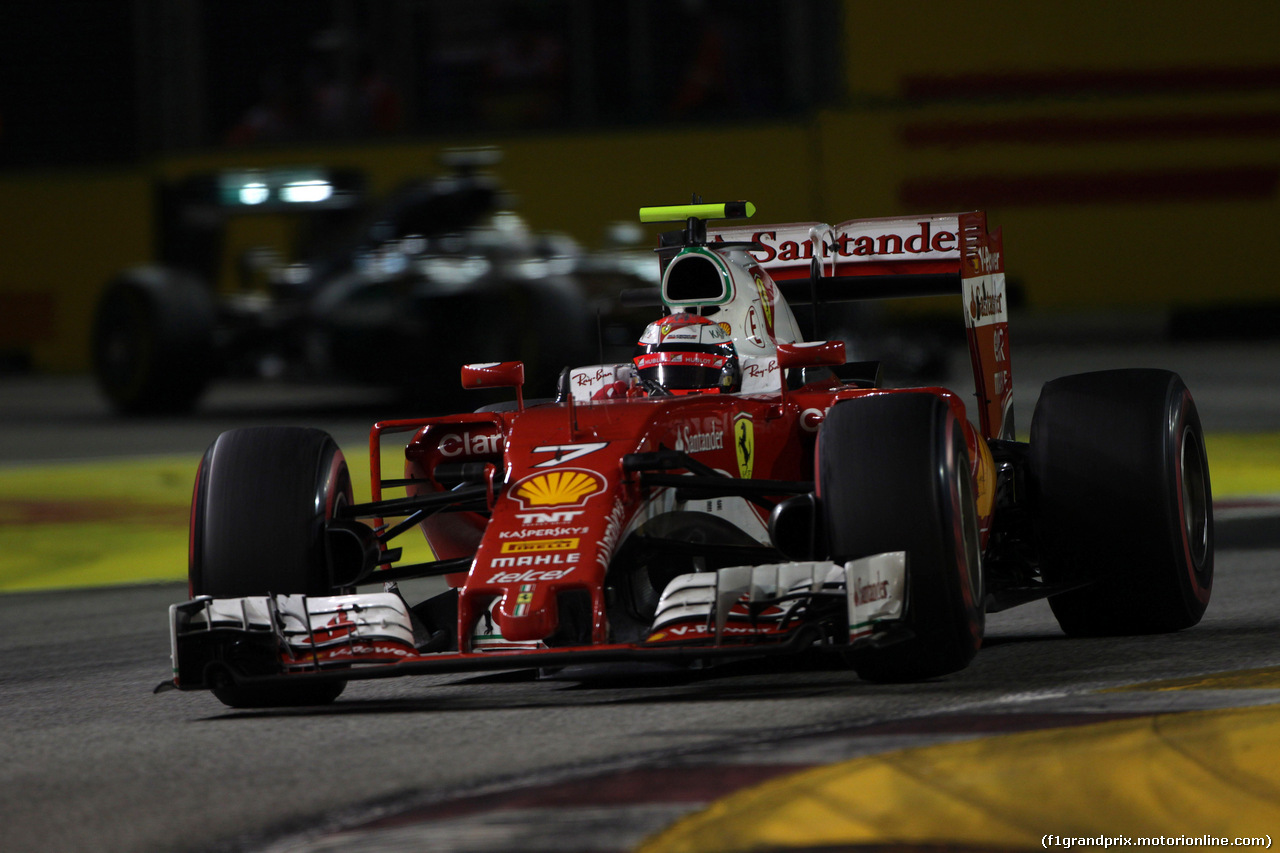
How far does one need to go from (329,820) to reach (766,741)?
122 cm

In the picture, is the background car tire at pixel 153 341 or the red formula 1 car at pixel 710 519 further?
the background car tire at pixel 153 341

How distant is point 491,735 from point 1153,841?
76.4 inches

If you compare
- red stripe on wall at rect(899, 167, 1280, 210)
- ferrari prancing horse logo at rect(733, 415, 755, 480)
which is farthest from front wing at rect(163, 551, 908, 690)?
red stripe on wall at rect(899, 167, 1280, 210)

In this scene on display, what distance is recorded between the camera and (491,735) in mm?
5496

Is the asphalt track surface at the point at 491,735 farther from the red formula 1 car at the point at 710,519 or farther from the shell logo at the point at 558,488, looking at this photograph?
the shell logo at the point at 558,488

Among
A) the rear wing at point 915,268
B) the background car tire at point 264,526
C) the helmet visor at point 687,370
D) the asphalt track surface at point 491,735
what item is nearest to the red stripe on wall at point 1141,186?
the rear wing at point 915,268

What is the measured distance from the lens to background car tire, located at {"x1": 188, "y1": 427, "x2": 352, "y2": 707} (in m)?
6.28

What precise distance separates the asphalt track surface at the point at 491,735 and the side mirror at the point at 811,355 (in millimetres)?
1011

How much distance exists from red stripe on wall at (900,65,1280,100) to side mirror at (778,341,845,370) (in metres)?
19.5

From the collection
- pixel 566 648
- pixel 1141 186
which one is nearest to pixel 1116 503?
pixel 566 648

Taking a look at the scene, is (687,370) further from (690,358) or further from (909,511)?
(909,511)

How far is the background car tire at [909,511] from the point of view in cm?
581

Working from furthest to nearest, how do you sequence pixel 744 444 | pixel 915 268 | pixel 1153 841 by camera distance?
pixel 915 268 < pixel 744 444 < pixel 1153 841

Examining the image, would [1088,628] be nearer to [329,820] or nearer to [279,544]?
[279,544]
